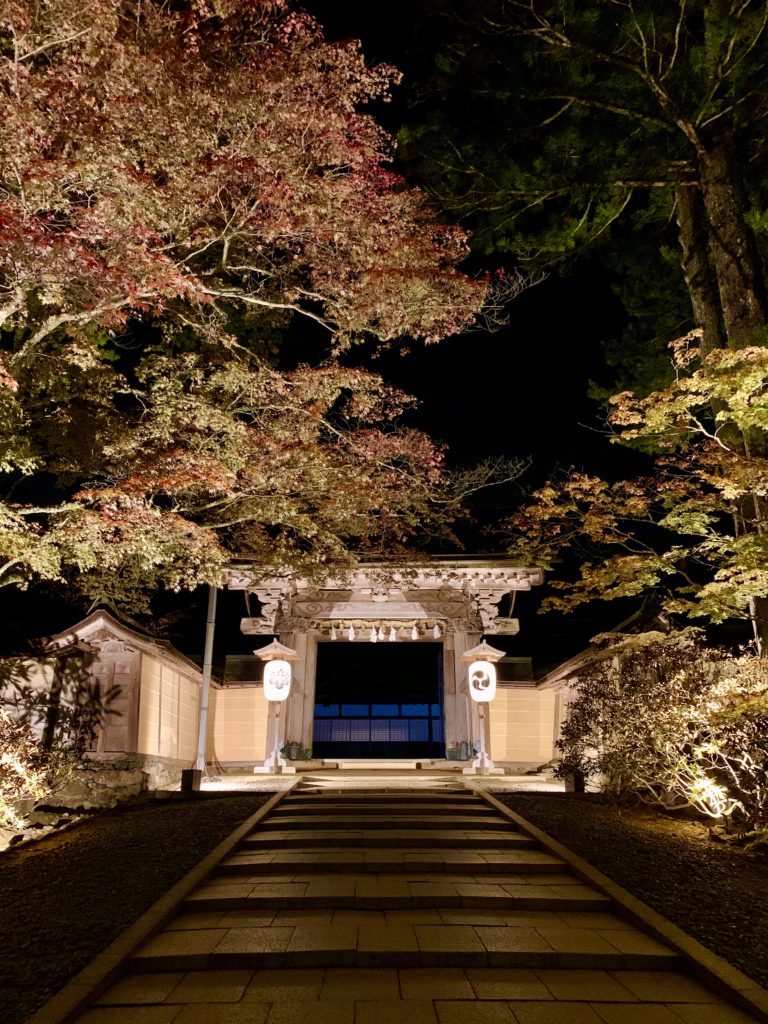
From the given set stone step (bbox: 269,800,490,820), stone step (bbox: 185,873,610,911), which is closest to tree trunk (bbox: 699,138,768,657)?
stone step (bbox: 185,873,610,911)

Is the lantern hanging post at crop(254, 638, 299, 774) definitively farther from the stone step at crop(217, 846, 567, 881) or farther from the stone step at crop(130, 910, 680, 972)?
the stone step at crop(130, 910, 680, 972)

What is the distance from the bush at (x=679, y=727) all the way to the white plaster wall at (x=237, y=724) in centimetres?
858

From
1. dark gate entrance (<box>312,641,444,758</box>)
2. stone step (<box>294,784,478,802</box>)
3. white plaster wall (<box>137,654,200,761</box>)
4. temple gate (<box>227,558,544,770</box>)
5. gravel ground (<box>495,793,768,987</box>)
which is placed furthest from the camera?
dark gate entrance (<box>312,641,444,758</box>)

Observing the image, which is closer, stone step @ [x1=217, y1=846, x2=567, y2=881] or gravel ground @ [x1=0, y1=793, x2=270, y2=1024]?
gravel ground @ [x1=0, y1=793, x2=270, y2=1024]

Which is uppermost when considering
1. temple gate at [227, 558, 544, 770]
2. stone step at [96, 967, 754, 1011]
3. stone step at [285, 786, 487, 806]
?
temple gate at [227, 558, 544, 770]

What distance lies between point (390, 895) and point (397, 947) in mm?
1057

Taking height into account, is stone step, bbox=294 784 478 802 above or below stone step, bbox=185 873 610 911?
above

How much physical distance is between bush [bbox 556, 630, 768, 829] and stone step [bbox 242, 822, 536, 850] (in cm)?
217

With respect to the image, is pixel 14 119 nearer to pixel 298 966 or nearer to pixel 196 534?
pixel 196 534

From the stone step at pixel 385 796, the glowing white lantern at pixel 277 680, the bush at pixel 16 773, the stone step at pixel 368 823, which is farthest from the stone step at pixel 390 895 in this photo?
the glowing white lantern at pixel 277 680

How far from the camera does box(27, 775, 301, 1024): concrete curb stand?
3721mm

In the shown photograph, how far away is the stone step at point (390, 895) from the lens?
18.5 ft

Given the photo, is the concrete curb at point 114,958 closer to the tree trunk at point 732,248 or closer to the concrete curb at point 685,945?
the concrete curb at point 685,945

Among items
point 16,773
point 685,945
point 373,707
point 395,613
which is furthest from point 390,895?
point 373,707
